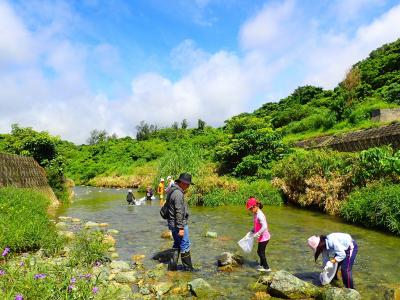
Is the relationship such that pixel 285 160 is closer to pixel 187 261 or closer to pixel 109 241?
pixel 109 241

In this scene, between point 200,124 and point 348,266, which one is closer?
point 348,266

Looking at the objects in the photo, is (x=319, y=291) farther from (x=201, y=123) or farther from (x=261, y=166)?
(x=201, y=123)

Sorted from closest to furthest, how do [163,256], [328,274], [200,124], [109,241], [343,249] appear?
[343,249] → [328,274] → [163,256] → [109,241] → [200,124]

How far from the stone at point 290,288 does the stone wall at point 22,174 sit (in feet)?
51.7

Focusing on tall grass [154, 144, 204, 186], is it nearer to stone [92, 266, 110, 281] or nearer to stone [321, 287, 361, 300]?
stone [92, 266, 110, 281]

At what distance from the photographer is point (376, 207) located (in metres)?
14.6

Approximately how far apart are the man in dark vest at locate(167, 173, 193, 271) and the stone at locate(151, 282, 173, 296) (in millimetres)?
1334

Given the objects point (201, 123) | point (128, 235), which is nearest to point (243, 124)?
point (128, 235)

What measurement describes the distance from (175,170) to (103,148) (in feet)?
150

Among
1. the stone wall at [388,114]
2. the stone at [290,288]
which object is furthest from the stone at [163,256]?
the stone wall at [388,114]

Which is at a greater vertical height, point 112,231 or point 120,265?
point 112,231

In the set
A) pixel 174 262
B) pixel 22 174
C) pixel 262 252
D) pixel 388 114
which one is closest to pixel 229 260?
pixel 262 252

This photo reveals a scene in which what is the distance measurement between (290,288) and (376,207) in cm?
851

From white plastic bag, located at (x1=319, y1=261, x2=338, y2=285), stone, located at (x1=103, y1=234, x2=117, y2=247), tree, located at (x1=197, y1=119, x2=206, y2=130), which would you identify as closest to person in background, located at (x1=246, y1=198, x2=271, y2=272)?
white plastic bag, located at (x1=319, y1=261, x2=338, y2=285)
